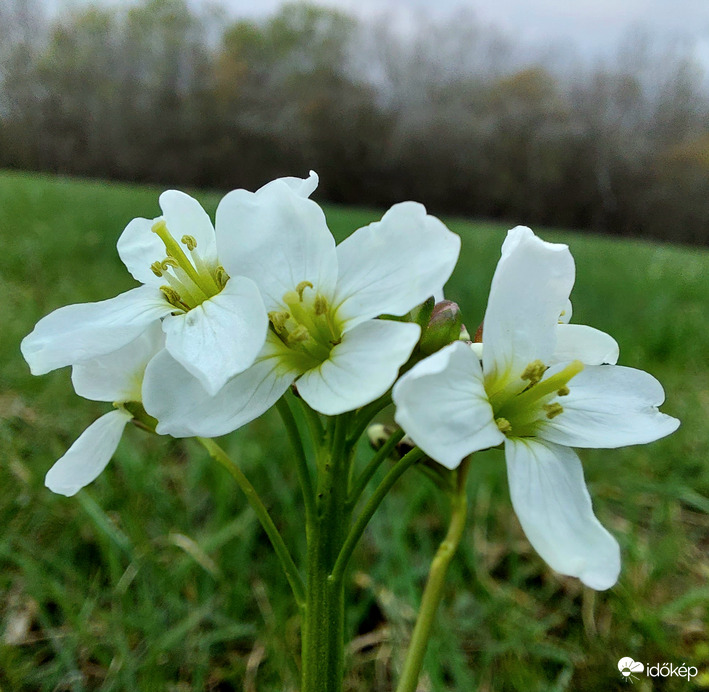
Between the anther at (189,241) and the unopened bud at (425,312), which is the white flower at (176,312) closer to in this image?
the anther at (189,241)

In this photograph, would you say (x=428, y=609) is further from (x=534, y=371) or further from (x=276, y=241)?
(x=276, y=241)

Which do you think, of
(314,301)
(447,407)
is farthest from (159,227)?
(447,407)

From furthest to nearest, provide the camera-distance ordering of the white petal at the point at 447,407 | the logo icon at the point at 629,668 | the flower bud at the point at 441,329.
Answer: the logo icon at the point at 629,668, the flower bud at the point at 441,329, the white petal at the point at 447,407

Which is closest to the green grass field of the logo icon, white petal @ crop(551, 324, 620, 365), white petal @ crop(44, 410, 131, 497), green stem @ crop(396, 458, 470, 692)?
the logo icon

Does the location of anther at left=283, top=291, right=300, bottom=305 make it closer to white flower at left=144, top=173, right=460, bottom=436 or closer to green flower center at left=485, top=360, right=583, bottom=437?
white flower at left=144, top=173, right=460, bottom=436

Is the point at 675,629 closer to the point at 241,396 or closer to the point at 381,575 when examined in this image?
the point at 381,575

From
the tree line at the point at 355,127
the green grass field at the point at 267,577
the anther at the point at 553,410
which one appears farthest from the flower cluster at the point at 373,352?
the tree line at the point at 355,127
